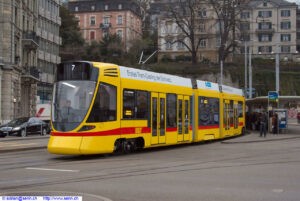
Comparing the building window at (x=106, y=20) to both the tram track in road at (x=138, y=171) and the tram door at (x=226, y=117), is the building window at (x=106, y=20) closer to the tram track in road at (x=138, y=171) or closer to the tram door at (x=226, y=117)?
the tram door at (x=226, y=117)

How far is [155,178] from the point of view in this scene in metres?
10.3

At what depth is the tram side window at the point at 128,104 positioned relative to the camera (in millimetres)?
15914

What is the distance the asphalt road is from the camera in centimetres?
818

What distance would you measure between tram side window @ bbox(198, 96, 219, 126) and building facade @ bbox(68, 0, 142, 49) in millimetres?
76586

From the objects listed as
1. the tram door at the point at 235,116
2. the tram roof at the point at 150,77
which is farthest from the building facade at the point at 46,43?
the tram roof at the point at 150,77

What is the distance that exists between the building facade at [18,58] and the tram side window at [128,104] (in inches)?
949

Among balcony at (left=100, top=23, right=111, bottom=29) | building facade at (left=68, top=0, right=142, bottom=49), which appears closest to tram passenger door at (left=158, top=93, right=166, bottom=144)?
building facade at (left=68, top=0, right=142, bottom=49)

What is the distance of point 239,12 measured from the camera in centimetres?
5756

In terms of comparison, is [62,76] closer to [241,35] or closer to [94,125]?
[94,125]

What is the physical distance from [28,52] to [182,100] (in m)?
30.0

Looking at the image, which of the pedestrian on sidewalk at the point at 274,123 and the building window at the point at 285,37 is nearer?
the pedestrian on sidewalk at the point at 274,123

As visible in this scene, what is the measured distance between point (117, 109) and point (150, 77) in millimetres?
2874

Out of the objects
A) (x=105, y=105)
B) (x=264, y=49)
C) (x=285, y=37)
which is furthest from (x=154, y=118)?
(x=285, y=37)

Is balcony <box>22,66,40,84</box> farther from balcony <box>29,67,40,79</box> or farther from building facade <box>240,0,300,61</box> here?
building facade <box>240,0,300,61</box>
